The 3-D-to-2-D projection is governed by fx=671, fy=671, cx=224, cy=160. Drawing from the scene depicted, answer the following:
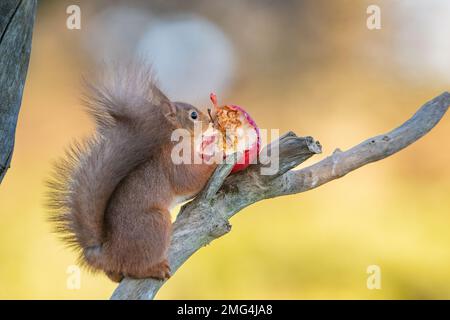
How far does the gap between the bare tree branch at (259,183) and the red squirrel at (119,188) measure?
6 cm

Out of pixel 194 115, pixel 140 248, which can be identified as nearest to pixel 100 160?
pixel 140 248

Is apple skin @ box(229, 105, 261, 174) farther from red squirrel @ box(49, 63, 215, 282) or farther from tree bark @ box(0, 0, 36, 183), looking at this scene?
tree bark @ box(0, 0, 36, 183)

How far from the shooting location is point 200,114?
2.43 meters

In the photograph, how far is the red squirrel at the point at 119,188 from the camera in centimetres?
202

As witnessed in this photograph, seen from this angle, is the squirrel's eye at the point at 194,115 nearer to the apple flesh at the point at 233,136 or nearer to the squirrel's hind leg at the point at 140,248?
the apple flesh at the point at 233,136

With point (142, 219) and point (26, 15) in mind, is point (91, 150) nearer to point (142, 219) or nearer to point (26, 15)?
point (142, 219)

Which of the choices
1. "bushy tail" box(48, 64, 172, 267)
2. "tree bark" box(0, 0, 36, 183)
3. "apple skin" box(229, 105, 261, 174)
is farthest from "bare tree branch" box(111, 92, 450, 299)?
"tree bark" box(0, 0, 36, 183)

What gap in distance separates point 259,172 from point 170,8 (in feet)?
12.9

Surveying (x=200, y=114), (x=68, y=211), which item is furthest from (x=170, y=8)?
(x=68, y=211)

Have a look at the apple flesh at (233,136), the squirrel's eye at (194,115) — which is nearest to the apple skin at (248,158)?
the apple flesh at (233,136)

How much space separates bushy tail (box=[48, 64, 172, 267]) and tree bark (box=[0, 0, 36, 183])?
364mm

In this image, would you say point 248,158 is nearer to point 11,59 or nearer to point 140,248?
point 140,248

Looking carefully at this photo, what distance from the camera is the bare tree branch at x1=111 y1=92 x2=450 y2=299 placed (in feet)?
6.83

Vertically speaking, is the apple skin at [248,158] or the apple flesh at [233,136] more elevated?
the apple flesh at [233,136]
